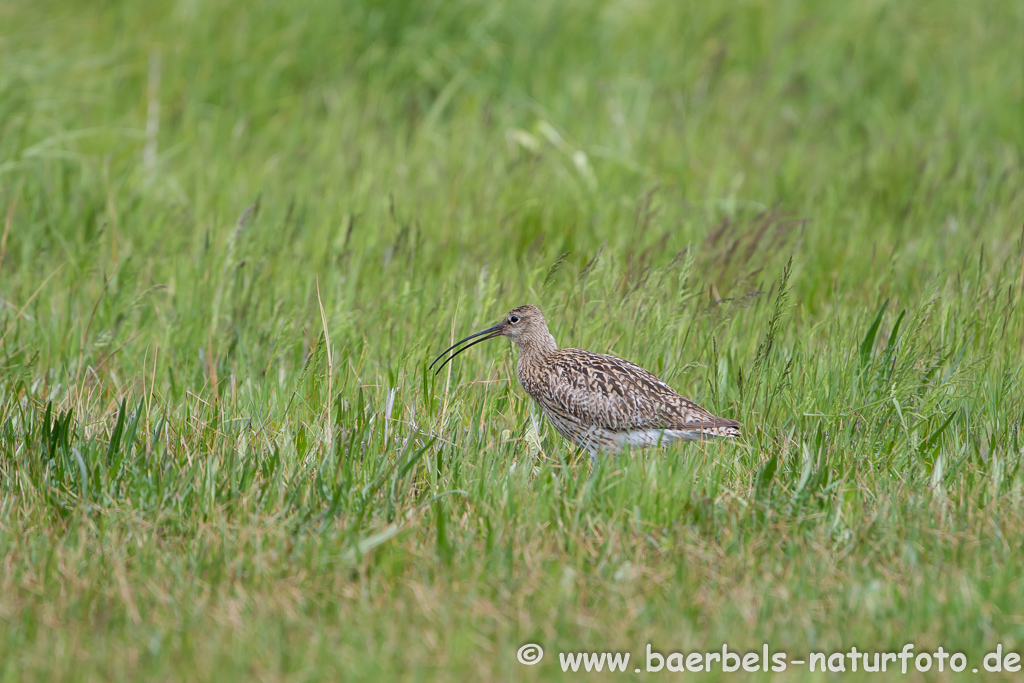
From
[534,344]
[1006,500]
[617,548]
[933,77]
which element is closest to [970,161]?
[933,77]

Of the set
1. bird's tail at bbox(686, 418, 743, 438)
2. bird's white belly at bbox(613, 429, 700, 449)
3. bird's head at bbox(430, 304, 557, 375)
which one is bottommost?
bird's white belly at bbox(613, 429, 700, 449)

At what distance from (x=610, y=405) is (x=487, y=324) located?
40.7 inches

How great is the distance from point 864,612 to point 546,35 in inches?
266

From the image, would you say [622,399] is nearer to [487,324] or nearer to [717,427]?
[717,427]

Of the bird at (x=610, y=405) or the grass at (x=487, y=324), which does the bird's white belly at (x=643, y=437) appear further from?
the grass at (x=487, y=324)

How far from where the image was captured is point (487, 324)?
19.5 ft

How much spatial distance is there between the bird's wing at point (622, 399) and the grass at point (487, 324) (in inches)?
7.5

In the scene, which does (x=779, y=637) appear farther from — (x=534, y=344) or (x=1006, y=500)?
(x=534, y=344)

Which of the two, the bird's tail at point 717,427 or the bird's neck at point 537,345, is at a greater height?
the bird's neck at point 537,345

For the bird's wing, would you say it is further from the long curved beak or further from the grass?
the long curved beak

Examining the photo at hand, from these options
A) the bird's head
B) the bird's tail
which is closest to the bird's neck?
the bird's head

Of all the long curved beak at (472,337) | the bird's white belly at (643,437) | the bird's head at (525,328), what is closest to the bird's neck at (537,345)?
the bird's head at (525,328)

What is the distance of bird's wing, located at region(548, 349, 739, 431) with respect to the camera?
16.7 ft

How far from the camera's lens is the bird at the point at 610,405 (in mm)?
5066
